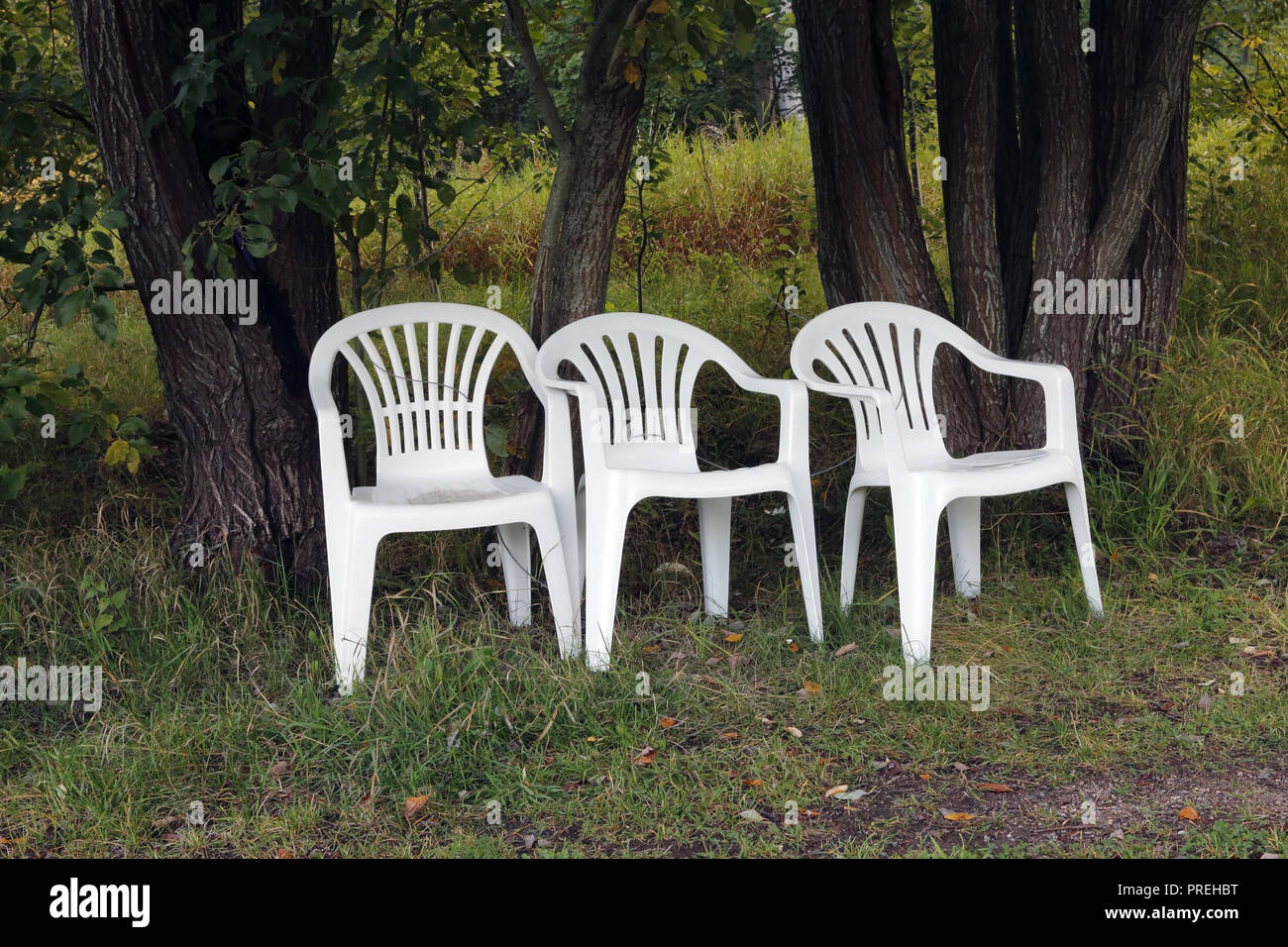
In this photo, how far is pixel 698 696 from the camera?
330 centimetres

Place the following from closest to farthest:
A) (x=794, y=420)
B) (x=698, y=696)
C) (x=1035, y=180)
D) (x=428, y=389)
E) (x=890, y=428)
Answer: (x=698, y=696) → (x=890, y=428) → (x=794, y=420) → (x=428, y=389) → (x=1035, y=180)

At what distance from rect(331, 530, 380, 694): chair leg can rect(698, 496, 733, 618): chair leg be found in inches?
42.1

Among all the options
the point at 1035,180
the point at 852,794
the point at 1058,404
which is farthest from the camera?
the point at 1035,180

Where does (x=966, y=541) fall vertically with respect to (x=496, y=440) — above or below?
below

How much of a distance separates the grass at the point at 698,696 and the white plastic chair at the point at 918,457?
164 millimetres

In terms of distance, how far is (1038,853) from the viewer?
2584 mm

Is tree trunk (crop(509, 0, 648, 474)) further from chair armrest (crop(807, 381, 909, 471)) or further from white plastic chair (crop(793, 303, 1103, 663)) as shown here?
chair armrest (crop(807, 381, 909, 471))

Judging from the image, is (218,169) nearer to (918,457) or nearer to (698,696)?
(698,696)

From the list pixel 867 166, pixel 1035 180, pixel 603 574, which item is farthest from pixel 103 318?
pixel 1035 180

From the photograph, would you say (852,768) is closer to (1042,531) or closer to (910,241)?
(1042,531)

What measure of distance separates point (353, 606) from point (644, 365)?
48.7 inches

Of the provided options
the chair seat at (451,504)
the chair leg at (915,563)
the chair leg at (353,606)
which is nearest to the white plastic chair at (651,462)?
the chair seat at (451,504)

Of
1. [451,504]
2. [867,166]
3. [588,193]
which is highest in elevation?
[867,166]

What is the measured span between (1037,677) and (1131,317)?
192 cm
